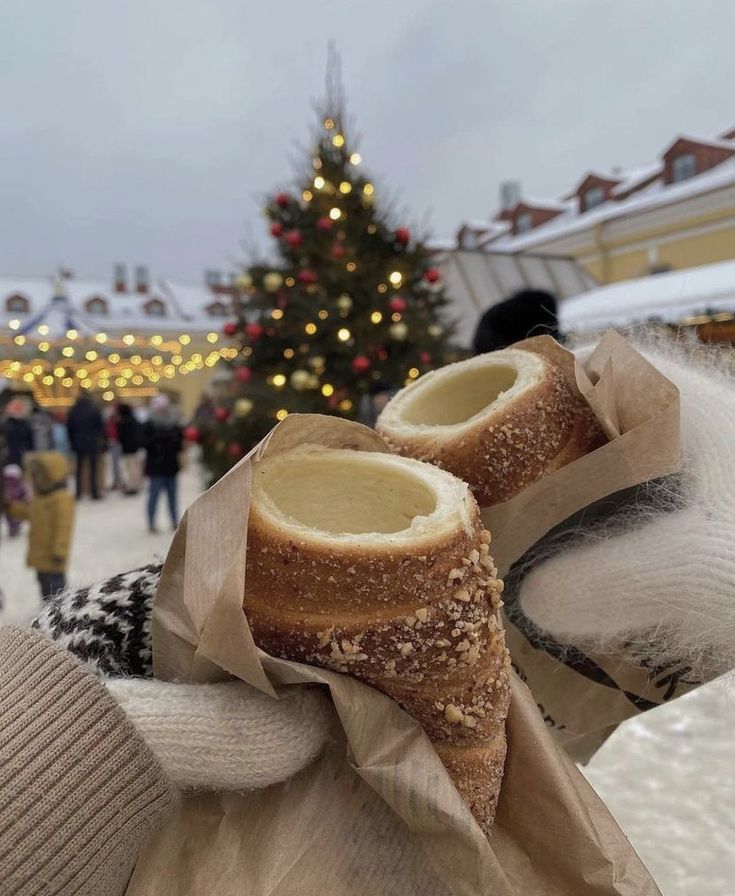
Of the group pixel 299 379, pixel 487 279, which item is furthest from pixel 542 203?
pixel 299 379

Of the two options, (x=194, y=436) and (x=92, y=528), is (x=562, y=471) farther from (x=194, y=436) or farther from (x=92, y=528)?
(x=92, y=528)

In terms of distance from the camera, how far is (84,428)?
16.8 ft

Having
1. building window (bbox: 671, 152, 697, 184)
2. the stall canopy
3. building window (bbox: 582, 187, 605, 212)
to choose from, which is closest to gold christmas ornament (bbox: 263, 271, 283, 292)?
the stall canopy

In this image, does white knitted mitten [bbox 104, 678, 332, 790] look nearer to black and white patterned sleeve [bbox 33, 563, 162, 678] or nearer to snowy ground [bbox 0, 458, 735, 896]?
black and white patterned sleeve [bbox 33, 563, 162, 678]

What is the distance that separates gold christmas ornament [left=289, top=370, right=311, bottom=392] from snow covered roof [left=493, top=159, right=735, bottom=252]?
5.42 m

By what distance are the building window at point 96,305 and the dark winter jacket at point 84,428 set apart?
9.12 metres

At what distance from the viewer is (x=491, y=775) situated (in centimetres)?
37

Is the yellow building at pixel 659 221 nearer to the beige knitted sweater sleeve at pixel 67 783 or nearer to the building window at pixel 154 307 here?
the beige knitted sweater sleeve at pixel 67 783

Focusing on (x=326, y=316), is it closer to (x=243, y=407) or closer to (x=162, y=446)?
(x=243, y=407)

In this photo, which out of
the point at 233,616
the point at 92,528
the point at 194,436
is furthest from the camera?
the point at 92,528

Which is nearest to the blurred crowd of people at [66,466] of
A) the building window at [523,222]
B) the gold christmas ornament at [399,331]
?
the gold christmas ornament at [399,331]

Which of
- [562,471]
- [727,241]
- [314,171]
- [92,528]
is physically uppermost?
[314,171]

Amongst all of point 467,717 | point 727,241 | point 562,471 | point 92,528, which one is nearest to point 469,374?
point 562,471

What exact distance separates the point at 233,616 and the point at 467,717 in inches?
5.7
